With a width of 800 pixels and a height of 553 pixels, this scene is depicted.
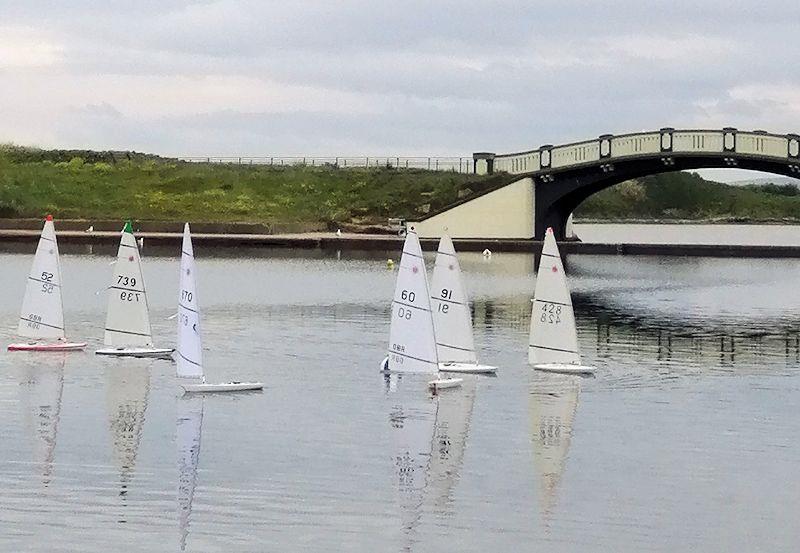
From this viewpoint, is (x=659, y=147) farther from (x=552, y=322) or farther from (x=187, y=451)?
(x=187, y=451)

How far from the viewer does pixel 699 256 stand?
13438 centimetres

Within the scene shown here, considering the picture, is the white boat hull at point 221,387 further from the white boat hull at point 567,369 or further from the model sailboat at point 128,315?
the white boat hull at point 567,369

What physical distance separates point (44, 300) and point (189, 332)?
11.5 meters

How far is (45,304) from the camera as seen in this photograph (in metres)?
52.1

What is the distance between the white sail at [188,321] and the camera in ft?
136

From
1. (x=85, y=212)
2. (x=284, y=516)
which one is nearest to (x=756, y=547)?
(x=284, y=516)

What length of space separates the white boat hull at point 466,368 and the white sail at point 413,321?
315cm

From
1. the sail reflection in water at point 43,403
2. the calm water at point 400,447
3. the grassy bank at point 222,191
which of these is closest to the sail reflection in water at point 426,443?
the calm water at point 400,447

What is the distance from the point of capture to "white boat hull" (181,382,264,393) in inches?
1679

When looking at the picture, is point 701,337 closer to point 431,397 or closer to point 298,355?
point 298,355

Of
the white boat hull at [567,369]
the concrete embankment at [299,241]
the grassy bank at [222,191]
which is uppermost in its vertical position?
the grassy bank at [222,191]

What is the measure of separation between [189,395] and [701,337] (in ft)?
86.7

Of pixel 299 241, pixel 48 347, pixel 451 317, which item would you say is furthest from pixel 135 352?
pixel 299 241

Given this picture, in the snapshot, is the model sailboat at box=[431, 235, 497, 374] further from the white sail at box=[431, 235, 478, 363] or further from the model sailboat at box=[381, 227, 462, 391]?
the model sailboat at box=[381, 227, 462, 391]
